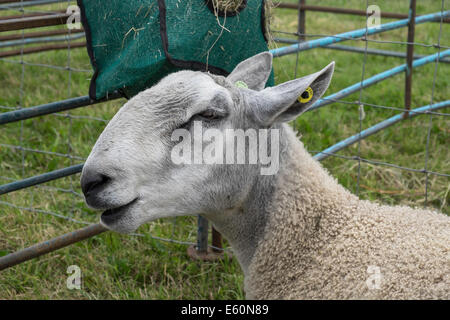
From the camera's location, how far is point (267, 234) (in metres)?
2.30

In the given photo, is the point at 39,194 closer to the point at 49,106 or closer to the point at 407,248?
the point at 49,106

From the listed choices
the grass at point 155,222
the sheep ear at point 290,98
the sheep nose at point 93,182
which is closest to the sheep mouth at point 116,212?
the sheep nose at point 93,182

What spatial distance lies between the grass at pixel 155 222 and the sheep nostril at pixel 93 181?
1.29 m

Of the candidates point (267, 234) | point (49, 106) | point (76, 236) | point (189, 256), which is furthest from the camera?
point (189, 256)

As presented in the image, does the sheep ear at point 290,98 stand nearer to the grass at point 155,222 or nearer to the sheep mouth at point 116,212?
the sheep mouth at point 116,212

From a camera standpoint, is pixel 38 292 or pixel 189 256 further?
pixel 189 256

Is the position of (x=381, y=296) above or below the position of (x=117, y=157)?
below

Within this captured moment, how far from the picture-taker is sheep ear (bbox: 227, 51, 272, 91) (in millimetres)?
2430

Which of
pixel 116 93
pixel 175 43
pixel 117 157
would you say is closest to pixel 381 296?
pixel 117 157

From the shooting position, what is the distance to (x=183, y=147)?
2059mm

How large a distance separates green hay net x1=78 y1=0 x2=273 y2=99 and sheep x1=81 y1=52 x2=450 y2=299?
0.50 feet

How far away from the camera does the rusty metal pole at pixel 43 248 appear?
2.83 metres

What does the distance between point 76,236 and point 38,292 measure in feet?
1.45

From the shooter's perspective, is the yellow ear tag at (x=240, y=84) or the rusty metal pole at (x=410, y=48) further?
the rusty metal pole at (x=410, y=48)
